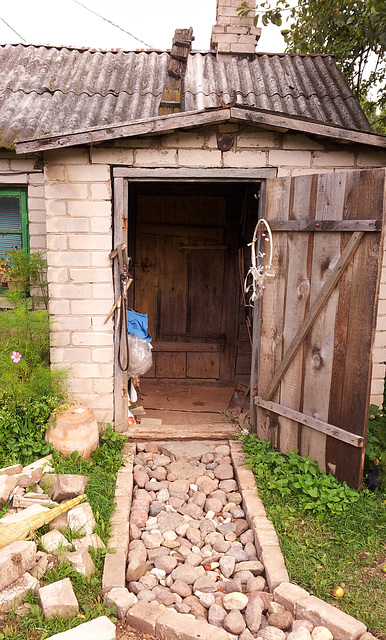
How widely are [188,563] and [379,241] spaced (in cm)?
278

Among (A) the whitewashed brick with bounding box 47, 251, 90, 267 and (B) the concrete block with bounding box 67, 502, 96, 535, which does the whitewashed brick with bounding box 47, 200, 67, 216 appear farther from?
(B) the concrete block with bounding box 67, 502, 96, 535

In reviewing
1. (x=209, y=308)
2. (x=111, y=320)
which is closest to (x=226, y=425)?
(x=111, y=320)

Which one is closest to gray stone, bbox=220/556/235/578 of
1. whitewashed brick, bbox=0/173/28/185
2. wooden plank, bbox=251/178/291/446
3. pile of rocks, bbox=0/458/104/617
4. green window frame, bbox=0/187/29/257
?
pile of rocks, bbox=0/458/104/617

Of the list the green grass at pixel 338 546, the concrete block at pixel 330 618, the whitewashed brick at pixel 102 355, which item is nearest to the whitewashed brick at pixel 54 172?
the whitewashed brick at pixel 102 355

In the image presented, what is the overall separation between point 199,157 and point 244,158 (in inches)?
17.2

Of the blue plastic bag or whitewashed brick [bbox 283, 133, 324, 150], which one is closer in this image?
whitewashed brick [bbox 283, 133, 324, 150]

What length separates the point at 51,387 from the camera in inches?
193

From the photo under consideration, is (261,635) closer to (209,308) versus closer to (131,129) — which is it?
(131,129)

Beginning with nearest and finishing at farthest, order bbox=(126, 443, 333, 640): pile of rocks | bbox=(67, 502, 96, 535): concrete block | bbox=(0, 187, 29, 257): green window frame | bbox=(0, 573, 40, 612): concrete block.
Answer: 1. bbox=(0, 573, 40, 612): concrete block
2. bbox=(126, 443, 333, 640): pile of rocks
3. bbox=(67, 502, 96, 535): concrete block
4. bbox=(0, 187, 29, 257): green window frame

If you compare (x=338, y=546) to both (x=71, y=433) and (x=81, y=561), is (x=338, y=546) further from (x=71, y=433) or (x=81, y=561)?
(x=71, y=433)

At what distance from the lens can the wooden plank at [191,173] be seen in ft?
15.8

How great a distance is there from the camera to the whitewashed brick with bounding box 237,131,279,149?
4816 mm

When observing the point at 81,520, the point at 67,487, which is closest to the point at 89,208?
the point at 67,487

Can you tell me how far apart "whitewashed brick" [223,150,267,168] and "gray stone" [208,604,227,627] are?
3732mm
